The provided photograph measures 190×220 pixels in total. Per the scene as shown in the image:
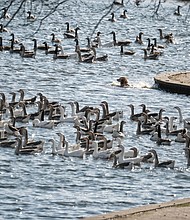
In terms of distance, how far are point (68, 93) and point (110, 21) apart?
97.9 feet

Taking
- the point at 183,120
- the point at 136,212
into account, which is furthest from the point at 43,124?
the point at 136,212

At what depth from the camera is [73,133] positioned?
28.6 m

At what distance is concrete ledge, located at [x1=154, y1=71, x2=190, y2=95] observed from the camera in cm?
3451

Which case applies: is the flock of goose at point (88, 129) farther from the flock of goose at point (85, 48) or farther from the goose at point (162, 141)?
the flock of goose at point (85, 48)

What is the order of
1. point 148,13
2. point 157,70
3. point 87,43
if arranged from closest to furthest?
point 157,70 → point 87,43 → point 148,13

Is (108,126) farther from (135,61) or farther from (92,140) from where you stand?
(135,61)

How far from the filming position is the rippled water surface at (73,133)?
1941cm

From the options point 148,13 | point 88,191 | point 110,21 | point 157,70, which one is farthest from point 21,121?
point 148,13

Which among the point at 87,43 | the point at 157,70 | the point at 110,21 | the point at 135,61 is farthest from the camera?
the point at 110,21

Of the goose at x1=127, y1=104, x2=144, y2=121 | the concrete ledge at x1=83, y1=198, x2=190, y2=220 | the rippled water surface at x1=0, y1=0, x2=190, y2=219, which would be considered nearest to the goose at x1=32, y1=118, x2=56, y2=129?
the rippled water surface at x1=0, y1=0, x2=190, y2=219

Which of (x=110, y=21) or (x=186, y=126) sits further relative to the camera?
(x=110, y=21)

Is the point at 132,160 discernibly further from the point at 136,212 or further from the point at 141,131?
the point at 136,212

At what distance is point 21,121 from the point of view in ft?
97.2

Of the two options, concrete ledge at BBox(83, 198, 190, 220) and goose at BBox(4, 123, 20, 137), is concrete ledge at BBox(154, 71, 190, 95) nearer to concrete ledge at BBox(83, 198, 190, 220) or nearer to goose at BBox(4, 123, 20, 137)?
goose at BBox(4, 123, 20, 137)
